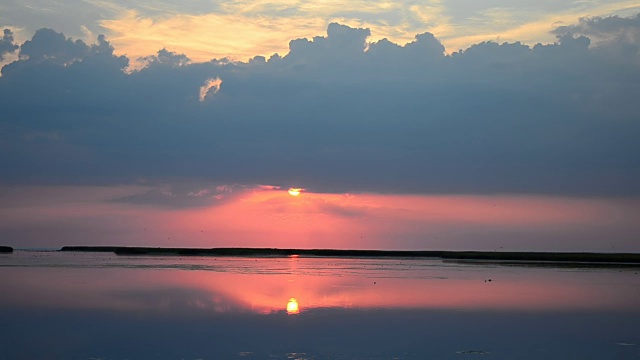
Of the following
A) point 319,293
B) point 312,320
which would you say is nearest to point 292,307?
point 312,320

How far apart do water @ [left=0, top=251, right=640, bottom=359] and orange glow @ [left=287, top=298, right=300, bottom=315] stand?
42 millimetres

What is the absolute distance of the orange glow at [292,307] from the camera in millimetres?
30905

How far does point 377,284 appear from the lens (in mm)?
47594

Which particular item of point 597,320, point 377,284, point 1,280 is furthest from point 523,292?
point 1,280

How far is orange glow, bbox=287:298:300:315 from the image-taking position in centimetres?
3090

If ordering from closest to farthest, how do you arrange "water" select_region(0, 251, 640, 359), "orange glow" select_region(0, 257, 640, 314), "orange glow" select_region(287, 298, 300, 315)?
"water" select_region(0, 251, 640, 359), "orange glow" select_region(287, 298, 300, 315), "orange glow" select_region(0, 257, 640, 314)

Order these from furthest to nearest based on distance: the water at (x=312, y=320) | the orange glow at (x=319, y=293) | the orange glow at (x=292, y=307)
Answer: the orange glow at (x=319, y=293)
the orange glow at (x=292, y=307)
the water at (x=312, y=320)

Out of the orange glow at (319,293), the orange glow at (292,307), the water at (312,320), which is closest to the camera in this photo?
the water at (312,320)

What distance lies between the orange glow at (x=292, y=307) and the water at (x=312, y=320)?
42 millimetres

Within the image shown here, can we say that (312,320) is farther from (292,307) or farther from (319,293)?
(319,293)

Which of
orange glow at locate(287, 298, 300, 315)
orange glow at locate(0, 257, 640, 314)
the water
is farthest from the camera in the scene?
orange glow at locate(0, 257, 640, 314)

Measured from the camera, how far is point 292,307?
107ft

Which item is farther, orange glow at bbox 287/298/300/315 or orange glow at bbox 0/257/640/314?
orange glow at bbox 0/257/640/314

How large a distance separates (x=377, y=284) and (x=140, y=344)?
88.1 ft
